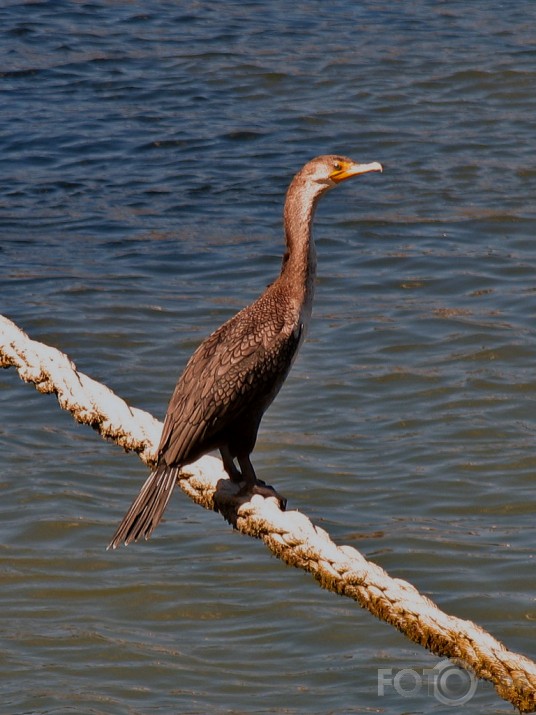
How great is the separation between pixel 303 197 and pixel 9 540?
2.34 m

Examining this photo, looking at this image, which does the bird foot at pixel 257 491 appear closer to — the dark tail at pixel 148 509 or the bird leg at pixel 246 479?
the bird leg at pixel 246 479

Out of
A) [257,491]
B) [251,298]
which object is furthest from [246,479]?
[251,298]

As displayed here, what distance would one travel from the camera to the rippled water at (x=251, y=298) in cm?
565

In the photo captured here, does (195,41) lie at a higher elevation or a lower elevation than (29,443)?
higher

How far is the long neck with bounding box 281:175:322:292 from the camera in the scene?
519 cm

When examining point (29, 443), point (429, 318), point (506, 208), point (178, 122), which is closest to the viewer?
point (29, 443)

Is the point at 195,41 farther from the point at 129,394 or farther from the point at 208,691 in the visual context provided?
the point at 208,691

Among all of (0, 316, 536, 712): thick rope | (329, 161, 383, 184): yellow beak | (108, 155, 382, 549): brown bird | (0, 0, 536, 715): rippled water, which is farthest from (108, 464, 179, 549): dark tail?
(329, 161, 383, 184): yellow beak

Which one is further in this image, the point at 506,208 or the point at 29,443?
the point at 506,208

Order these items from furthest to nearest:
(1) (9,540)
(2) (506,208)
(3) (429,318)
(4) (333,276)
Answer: (2) (506,208) < (4) (333,276) < (3) (429,318) < (1) (9,540)

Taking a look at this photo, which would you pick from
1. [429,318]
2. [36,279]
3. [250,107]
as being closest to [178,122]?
[250,107]

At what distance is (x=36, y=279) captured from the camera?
9430mm

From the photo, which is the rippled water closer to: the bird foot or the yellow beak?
the bird foot

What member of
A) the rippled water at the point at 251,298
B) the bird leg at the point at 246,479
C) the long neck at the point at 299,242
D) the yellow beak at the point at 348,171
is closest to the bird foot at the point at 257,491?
the bird leg at the point at 246,479
